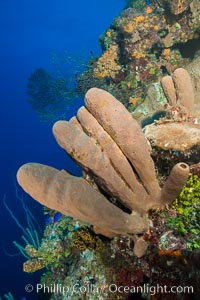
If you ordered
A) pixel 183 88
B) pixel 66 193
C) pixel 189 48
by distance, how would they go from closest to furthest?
pixel 66 193 < pixel 183 88 < pixel 189 48

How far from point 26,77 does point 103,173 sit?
86.2 meters

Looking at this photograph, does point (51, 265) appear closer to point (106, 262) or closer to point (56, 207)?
point (106, 262)

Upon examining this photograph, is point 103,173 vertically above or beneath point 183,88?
beneath

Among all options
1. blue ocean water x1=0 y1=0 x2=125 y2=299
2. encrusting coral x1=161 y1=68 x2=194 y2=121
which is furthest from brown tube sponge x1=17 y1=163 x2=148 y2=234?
blue ocean water x1=0 y1=0 x2=125 y2=299

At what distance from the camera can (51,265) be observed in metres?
4.72

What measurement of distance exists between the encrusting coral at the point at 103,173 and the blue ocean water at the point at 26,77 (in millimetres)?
9738

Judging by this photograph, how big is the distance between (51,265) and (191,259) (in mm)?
3061

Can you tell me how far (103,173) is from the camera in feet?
8.91

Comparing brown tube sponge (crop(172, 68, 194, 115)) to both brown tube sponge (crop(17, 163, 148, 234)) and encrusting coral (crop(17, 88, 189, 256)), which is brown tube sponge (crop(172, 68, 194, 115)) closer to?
encrusting coral (crop(17, 88, 189, 256))

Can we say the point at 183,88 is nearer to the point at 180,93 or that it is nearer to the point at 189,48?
the point at 180,93

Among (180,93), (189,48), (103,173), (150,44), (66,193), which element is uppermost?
(189,48)

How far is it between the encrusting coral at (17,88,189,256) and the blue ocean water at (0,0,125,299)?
974 cm

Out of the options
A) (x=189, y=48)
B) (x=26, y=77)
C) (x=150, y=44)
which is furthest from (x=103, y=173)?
(x=26, y=77)

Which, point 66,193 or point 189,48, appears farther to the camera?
point 189,48
